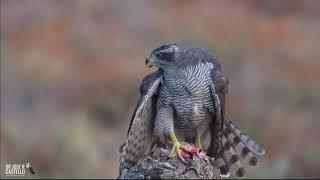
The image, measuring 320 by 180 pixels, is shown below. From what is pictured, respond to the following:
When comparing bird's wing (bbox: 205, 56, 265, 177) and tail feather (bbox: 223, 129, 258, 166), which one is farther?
tail feather (bbox: 223, 129, 258, 166)

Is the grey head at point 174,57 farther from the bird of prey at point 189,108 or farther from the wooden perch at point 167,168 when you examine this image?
the wooden perch at point 167,168

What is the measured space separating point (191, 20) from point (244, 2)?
1.85 meters

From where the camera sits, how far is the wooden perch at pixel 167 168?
5.41 m

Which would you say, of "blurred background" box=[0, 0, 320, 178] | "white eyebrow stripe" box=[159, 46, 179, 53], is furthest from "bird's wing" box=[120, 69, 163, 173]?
"blurred background" box=[0, 0, 320, 178]

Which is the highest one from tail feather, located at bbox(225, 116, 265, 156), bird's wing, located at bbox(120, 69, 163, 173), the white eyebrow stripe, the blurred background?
the white eyebrow stripe

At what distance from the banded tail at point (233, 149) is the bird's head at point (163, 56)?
70 centimetres

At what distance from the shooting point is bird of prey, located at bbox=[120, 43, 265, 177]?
22.4 ft

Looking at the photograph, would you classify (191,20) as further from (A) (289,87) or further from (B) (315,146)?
(B) (315,146)

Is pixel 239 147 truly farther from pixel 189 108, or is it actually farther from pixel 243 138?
pixel 189 108

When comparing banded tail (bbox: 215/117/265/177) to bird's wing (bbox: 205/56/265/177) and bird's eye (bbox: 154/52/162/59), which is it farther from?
bird's eye (bbox: 154/52/162/59)

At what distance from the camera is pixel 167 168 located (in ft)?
18.0

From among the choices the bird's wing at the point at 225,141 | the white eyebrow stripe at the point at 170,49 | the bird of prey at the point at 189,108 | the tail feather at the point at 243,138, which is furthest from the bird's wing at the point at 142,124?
the tail feather at the point at 243,138

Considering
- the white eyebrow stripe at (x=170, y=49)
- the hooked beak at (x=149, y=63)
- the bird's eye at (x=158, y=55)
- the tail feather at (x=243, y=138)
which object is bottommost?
the tail feather at (x=243, y=138)

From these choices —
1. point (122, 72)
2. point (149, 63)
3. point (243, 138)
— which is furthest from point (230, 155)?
point (122, 72)
